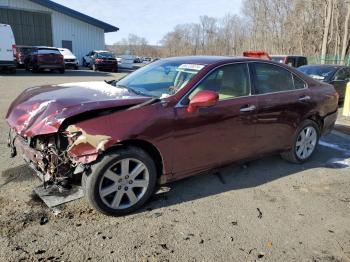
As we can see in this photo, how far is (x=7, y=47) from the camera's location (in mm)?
19750

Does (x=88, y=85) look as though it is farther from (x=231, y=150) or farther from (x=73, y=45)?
(x=73, y=45)

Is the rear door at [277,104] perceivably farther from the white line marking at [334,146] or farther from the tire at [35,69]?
the tire at [35,69]

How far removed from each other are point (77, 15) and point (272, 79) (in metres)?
31.6

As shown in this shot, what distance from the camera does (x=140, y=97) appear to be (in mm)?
3992

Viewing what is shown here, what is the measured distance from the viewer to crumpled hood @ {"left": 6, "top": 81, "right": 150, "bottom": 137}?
3.52 m

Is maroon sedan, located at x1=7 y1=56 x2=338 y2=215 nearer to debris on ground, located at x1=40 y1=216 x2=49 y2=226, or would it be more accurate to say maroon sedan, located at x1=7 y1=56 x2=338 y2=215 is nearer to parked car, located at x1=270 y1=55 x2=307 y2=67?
debris on ground, located at x1=40 y1=216 x2=49 y2=226

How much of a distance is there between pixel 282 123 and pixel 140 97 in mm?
2268

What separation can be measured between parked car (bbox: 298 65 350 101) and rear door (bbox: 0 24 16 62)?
15570 mm

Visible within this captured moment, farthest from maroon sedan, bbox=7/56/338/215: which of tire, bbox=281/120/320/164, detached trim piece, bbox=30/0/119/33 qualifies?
detached trim piece, bbox=30/0/119/33

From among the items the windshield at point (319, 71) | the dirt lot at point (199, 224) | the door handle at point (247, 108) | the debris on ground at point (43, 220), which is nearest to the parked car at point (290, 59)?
the windshield at point (319, 71)

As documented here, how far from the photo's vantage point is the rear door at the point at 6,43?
1945cm

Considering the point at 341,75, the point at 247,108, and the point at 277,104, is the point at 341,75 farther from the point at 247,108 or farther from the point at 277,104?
the point at 247,108

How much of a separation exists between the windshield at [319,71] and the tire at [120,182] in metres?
9.54

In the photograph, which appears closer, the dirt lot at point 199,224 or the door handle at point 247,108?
the dirt lot at point 199,224
